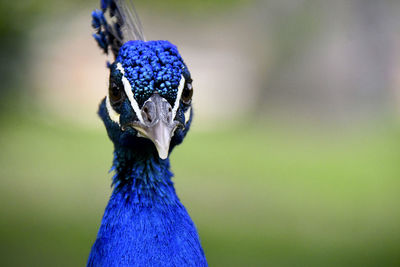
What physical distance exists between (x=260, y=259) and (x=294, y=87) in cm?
560

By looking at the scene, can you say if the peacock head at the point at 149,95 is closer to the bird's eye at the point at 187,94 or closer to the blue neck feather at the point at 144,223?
the bird's eye at the point at 187,94

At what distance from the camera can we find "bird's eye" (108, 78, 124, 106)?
5.59 ft

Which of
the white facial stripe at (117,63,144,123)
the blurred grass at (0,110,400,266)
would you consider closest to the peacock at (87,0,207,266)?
the white facial stripe at (117,63,144,123)

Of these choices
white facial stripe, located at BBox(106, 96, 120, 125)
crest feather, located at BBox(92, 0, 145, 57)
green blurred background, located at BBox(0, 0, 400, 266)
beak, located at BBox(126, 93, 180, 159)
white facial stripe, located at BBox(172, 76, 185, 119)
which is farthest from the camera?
green blurred background, located at BBox(0, 0, 400, 266)

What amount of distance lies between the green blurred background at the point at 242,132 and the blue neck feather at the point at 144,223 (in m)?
1.19

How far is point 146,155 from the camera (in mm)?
1883

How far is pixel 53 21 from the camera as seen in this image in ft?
9.96

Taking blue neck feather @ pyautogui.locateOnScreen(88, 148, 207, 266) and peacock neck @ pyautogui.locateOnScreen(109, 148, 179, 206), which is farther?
peacock neck @ pyautogui.locateOnScreen(109, 148, 179, 206)

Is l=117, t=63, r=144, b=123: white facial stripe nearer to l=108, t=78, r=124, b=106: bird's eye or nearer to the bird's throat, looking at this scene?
l=108, t=78, r=124, b=106: bird's eye

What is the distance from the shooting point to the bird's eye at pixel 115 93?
5.59 ft

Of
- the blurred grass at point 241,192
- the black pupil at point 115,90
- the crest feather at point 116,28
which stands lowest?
the blurred grass at point 241,192

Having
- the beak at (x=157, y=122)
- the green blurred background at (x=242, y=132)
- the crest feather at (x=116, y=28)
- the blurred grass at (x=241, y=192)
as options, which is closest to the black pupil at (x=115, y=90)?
the beak at (x=157, y=122)

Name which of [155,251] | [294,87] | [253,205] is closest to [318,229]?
[253,205]

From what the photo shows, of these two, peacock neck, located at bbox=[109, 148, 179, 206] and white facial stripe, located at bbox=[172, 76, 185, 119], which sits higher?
white facial stripe, located at bbox=[172, 76, 185, 119]
